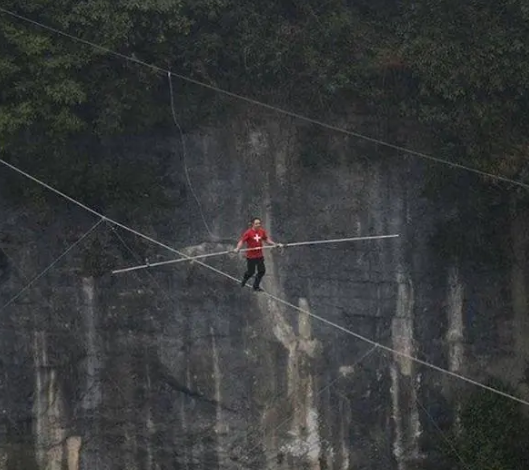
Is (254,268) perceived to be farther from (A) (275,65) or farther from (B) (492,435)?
(B) (492,435)

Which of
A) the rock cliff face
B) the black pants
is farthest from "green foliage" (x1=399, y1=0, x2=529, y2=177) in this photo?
the black pants

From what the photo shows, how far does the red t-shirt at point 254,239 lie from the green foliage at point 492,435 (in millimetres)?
4017

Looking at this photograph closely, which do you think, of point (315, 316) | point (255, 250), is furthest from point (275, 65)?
point (315, 316)

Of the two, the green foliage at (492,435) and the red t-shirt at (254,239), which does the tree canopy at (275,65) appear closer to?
the red t-shirt at (254,239)

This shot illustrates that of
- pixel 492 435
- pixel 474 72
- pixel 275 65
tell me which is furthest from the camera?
pixel 492 435

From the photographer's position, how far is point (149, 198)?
13938mm

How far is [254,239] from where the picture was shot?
41.0 feet

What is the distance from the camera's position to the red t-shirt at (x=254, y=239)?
1247 cm

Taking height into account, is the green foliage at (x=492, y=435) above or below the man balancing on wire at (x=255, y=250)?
below

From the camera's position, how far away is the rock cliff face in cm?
1397

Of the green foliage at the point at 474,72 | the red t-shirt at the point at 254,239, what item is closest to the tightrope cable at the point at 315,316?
the red t-shirt at the point at 254,239

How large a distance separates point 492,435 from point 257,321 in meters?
3.63

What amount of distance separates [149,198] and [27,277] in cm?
205

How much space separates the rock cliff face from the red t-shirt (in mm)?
1450
